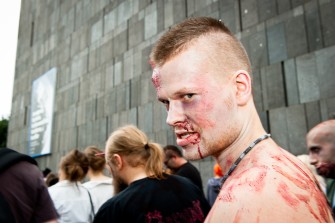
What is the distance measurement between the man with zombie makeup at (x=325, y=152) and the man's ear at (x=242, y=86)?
208 cm

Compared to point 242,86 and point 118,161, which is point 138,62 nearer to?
point 118,161

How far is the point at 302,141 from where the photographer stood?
584cm

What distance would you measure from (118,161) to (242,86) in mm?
1720

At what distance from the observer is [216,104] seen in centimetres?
121

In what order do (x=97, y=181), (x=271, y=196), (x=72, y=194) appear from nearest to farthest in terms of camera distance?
(x=271, y=196)
(x=72, y=194)
(x=97, y=181)

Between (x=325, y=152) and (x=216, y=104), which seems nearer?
(x=216, y=104)

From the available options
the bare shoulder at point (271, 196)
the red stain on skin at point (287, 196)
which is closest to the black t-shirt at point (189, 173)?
A: the bare shoulder at point (271, 196)

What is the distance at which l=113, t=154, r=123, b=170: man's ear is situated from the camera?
2.74 m

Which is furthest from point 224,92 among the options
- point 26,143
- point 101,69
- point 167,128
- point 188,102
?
point 26,143

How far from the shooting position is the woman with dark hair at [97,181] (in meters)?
3.77

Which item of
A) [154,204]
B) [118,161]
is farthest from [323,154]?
[118,161]

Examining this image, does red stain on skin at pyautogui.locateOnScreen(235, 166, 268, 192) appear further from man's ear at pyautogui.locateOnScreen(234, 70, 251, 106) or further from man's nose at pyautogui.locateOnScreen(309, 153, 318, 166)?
man's nose at pyautogui.locateOnScreen(309, 153, 318, 166)

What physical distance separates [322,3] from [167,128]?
470cm

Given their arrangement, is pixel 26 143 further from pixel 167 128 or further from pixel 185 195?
pixel 185 195
